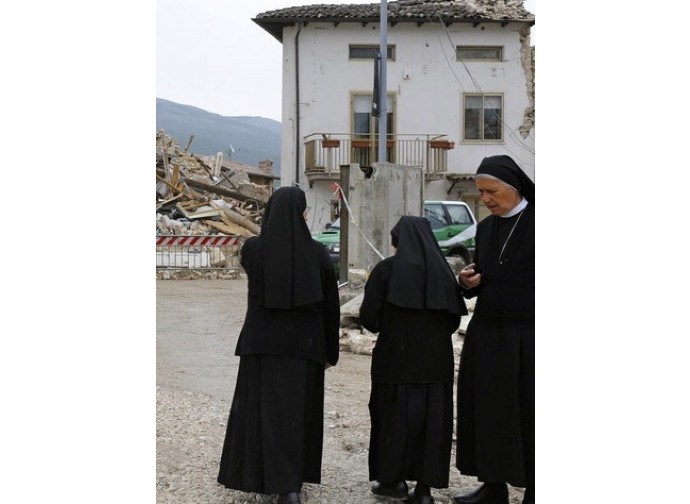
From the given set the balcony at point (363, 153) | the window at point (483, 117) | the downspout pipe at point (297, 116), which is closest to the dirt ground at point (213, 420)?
the balcony at point (363, 153)

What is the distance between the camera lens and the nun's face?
382 cm

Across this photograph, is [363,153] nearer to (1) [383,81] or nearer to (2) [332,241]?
(2) [332,241]

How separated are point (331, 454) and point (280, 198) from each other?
6.57ft

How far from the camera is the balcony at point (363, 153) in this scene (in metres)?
21.5

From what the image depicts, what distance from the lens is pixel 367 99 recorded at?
71.4 feet

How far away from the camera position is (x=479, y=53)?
21469 millimetres

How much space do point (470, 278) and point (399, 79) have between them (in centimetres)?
1825

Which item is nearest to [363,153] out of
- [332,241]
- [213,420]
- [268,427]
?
[332,241]

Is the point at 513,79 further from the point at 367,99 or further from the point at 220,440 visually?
the point at 220,440

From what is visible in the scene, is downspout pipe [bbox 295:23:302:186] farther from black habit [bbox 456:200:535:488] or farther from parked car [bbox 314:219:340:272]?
black habit [bbox 456:200:535:488]

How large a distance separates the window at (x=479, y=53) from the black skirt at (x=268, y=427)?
60.4 ft

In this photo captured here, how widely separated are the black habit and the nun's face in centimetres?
6

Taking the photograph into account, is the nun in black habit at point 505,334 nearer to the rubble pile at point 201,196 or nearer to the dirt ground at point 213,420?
the dirt ground at point 213,420
